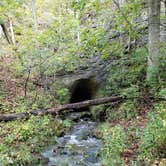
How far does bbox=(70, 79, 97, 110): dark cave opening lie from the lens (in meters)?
13.3

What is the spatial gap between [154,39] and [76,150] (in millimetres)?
4705

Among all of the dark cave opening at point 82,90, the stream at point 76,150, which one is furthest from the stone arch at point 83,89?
the stream at point 76,150

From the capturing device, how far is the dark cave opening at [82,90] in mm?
13344

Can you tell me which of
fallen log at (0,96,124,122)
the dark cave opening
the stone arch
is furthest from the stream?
the dark cave opening

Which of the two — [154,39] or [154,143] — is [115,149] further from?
[154,39]

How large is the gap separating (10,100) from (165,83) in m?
6.09

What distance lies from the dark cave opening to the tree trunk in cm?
398

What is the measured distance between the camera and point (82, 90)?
14398mm

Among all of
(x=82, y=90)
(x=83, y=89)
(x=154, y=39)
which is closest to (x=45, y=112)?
(x=154, y=39)

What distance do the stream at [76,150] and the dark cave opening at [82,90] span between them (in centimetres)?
341

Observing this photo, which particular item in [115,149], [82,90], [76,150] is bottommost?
[82,90]

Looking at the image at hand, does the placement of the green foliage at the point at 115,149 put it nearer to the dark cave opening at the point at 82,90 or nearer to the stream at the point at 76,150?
the stream at the point at 76,150

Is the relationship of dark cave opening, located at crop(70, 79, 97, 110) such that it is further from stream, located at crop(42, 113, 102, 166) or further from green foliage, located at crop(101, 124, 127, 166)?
green foliage, located at crop(101, 124, 127, 166)

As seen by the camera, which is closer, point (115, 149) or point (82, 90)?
point (115, 149)
